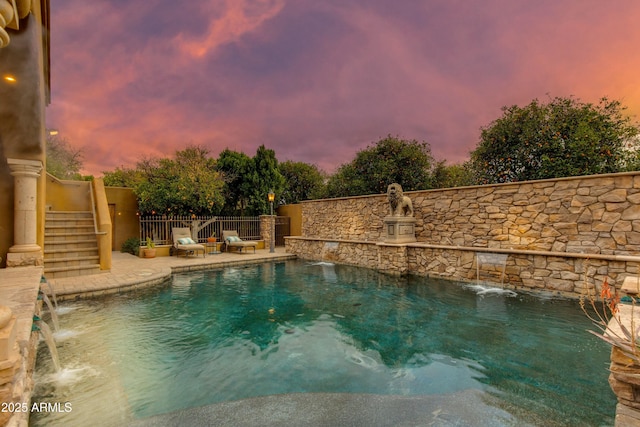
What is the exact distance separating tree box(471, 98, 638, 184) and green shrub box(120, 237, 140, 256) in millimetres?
14944

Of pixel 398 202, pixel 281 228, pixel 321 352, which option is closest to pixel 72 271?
pixel 321 352

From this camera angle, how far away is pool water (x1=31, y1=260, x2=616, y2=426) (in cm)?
269

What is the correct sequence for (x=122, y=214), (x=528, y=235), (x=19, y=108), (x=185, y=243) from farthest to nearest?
1. (x=122, y=214)
2. (x=185, y=243)
3. (x=528, y=235)
4. (x=19, y=108)

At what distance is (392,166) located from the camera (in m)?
A: 15.9

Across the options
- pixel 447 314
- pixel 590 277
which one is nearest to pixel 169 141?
pixel 447 314

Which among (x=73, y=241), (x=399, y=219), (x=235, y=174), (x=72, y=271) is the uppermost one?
(x=235, y=174)

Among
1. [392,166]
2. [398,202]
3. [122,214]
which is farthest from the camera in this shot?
[392,166]

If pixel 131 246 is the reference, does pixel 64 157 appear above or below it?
above

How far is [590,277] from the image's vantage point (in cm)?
569

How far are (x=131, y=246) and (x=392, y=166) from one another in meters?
→ 13.3

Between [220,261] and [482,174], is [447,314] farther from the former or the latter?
[482,174]

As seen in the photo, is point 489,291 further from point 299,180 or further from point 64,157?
point 64,157

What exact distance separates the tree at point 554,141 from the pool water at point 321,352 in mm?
7459

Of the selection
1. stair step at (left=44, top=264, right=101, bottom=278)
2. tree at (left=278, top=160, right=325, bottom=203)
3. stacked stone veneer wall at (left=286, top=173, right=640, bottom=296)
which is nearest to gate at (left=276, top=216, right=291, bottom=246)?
stacked stone veneer wall at (left=286, top=173, right=640, bottom=296)
